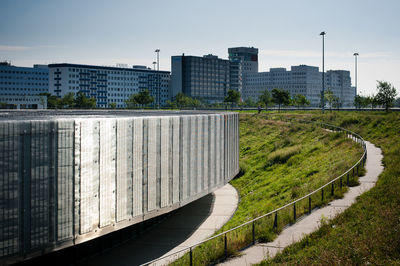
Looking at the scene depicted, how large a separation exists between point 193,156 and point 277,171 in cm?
1400

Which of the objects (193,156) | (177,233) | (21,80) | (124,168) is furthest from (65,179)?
(21,80)

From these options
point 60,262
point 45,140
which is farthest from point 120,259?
point 45,140

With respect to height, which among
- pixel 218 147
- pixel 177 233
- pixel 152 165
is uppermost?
pixel 218 147

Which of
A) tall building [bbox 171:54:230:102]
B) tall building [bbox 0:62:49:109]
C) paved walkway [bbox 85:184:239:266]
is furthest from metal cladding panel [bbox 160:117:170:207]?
tall building [bbox 0:62:49:109]

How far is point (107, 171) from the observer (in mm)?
15570

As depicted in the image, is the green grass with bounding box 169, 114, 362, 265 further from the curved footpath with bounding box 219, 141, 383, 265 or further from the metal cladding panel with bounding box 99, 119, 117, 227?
the metal cladding panel with bounding box 99, 119, 117, 227

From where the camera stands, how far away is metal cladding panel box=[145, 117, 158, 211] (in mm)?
17953

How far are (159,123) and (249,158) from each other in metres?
25.3

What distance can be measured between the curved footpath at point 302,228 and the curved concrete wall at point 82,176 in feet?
17.5

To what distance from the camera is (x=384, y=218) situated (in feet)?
43.8

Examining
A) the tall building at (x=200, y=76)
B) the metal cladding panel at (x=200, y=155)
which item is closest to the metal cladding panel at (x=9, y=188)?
the metal cladding panel at (x=200, y=155)

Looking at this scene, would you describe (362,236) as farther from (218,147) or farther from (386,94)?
(386,94)

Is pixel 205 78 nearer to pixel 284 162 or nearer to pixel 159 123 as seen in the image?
pixel 284 162

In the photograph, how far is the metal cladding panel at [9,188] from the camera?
12328mm
